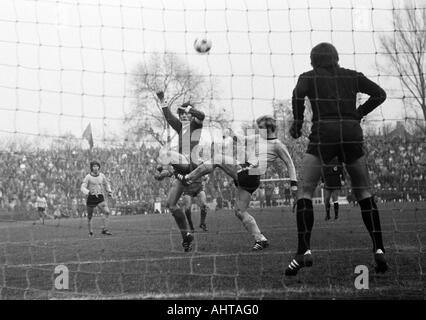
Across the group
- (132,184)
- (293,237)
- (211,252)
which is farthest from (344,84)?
(132,184)

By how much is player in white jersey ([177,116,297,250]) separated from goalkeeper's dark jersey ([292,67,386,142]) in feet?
7.60

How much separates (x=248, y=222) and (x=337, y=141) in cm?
260

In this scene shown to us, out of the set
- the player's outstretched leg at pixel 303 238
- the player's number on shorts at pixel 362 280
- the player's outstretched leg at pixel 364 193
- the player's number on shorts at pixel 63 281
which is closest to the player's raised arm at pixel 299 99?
the player's outstretched leg at pixel 364 193

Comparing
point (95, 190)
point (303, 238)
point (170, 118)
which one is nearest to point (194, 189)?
point (95, 190)

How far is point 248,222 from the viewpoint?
725 centimetres

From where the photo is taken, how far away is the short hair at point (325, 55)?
5.15m

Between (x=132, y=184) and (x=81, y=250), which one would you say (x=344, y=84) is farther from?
(x=132, y=184)

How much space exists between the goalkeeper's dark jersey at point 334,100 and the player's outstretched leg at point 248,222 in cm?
241

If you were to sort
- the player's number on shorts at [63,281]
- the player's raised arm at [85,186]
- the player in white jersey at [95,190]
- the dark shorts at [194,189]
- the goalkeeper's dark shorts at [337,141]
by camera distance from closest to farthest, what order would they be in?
1. the player's number on shorts at [63,281]
2. the goalkeeper's dark shorts at [337,141]
3. the dark shorts at [194,189]
4. the player's raised arm at [85,186]
5. the player in white jersey at [95,190]

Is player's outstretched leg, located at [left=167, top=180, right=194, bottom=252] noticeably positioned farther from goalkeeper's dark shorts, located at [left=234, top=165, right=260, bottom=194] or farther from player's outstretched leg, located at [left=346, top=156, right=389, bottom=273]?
player's outstretched leg, located at [left=346, top=156, right=389, bottom=273]

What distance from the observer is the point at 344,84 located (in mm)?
5113

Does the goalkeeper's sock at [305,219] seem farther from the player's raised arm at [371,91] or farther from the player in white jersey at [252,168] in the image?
the player in white jersey at [252,168]

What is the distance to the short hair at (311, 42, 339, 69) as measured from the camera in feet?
16.9

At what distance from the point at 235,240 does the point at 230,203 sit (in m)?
20.0
